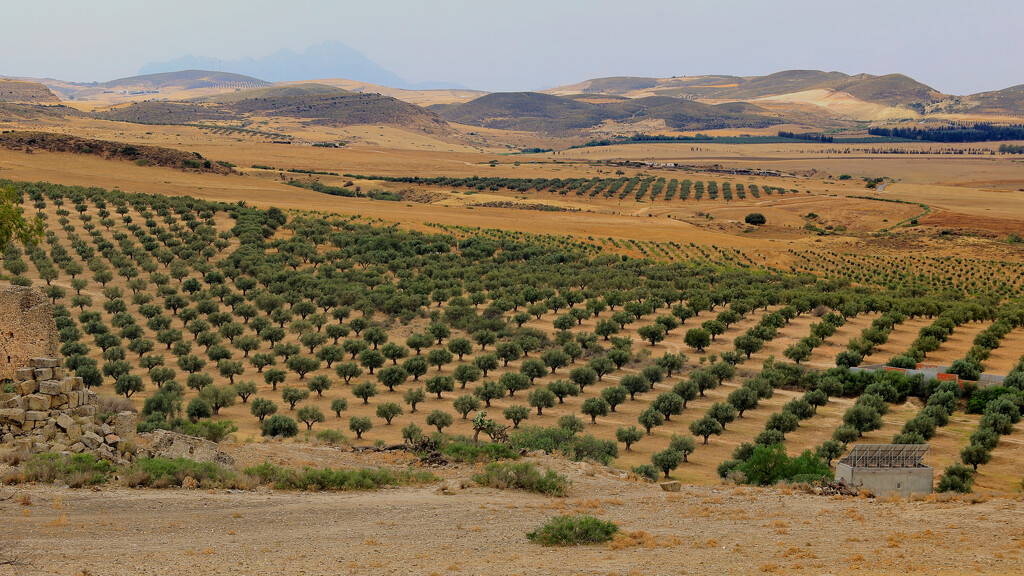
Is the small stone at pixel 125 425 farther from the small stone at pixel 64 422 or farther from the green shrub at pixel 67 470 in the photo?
the green shrub at pixel 67 470

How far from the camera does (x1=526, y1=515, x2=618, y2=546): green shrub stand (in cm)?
1498

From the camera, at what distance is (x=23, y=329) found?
18.9 metres

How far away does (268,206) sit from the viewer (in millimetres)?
98375

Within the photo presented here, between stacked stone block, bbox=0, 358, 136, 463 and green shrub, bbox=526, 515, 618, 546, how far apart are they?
951 centimetres

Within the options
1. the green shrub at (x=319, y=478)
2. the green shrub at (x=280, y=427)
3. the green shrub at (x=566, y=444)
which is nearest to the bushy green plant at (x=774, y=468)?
the green shrub at (x=566, y=444)

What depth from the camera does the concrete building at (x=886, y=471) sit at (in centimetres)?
2358

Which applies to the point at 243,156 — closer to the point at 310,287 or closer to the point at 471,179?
the point at 471,179

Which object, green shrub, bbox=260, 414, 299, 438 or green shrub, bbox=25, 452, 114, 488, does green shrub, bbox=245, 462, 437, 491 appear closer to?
green shrub, bbox=25, 452, 114, 488

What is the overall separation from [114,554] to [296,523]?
10.8 ft

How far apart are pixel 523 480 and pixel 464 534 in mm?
4176

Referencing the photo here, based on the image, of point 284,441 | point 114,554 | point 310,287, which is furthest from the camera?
point 310,287

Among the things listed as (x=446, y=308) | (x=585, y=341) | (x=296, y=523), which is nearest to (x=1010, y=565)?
(x=296, y=523)

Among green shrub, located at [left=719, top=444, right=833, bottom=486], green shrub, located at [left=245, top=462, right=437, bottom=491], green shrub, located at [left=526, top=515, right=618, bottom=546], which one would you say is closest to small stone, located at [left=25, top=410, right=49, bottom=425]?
green shrub, located at [left=245, top=462, right=437, bottom=491]

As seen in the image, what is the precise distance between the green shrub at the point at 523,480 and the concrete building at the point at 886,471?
30.9 feet
